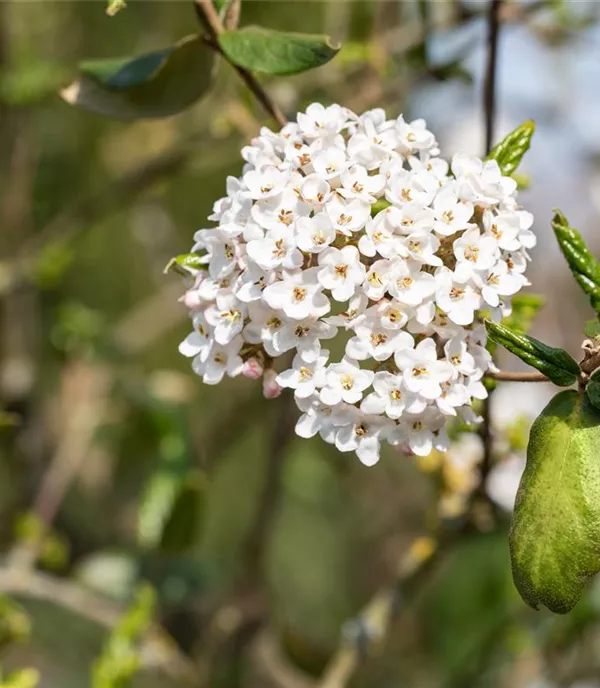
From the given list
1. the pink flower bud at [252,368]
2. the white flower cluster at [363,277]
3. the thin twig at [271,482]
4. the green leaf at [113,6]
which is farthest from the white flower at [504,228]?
the thin twig at [271,482]

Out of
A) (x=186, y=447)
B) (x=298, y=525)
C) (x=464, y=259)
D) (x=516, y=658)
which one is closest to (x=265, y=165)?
(x=464, y=259)

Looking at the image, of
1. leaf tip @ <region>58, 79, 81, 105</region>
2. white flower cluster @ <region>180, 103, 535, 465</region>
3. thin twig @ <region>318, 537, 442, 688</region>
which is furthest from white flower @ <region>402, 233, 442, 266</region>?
thin twig @ <region>318, 537, 442, 688</region>

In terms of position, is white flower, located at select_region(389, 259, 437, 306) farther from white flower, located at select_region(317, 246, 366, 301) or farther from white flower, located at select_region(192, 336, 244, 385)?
white flower, located at select_region(192, 336, 244, 385)

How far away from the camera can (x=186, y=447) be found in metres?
1.38

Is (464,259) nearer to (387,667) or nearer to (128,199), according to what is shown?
(128,199)

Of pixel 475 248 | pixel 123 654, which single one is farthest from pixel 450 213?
pixel 123 654

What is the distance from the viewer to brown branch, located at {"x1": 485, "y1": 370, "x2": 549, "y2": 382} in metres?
0.63

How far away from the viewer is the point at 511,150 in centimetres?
68

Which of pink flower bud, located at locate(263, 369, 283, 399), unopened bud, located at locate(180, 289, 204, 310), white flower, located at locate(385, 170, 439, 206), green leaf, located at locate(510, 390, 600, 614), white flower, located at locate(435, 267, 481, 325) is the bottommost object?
green leaf, located at locate(510, 390, 600, 614)

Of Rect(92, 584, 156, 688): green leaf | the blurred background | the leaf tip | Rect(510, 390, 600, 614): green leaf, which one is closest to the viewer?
Rect(510, 390, 600, 614): green leaf

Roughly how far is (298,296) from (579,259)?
0.22m

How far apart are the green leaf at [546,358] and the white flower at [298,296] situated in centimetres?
12

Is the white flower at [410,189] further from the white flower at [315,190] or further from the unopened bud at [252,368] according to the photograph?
the unopened bud at [252,368]

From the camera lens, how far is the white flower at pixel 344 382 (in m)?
0.59
